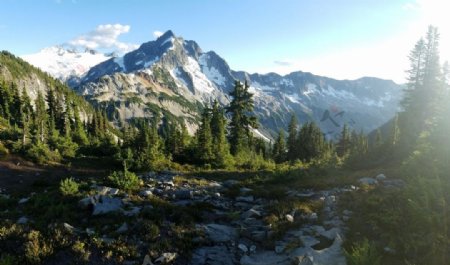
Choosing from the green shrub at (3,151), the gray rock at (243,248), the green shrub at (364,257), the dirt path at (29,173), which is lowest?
the dirt path at (29,173)

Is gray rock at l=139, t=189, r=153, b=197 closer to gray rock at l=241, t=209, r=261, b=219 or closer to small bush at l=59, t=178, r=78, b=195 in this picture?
small bush at l=59, t=178, r=78, b=195

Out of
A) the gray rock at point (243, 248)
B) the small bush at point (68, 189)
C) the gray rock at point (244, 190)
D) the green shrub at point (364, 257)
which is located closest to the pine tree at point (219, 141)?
the gray rock at point (244, 190)

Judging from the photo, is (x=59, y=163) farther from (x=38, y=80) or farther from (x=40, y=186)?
(x=38, y=80)

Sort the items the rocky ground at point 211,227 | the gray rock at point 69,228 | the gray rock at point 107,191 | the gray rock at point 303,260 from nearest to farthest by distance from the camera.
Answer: the gray rock at point 303,260, the rocky ground at point 211,227, the gray rock at point 69,228, the gray rock at point 107,191

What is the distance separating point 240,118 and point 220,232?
43578 millimetres

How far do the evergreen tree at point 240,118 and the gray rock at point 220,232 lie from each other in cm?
3976

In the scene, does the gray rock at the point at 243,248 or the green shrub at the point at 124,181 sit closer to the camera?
the gray rock at the point at 243,248

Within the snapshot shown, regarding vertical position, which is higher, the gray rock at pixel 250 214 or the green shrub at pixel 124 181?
the green shrub at pixel 124 181

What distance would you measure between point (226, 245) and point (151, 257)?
2419mm

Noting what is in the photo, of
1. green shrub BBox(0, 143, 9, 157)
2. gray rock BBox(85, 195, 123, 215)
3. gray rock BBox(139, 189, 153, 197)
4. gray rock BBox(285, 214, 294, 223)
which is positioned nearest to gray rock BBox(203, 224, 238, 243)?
gray rock BBox(285, 214, 294, 223)

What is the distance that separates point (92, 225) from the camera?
444 inches

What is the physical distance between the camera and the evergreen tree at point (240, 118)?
5316 cm

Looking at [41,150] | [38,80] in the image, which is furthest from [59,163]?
[38,80]

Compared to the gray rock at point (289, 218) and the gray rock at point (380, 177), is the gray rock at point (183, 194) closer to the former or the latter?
the gray rock at point (289, 218)
